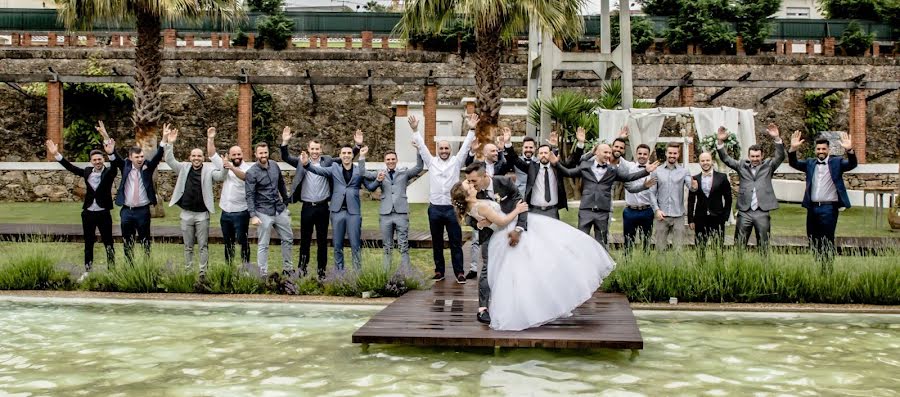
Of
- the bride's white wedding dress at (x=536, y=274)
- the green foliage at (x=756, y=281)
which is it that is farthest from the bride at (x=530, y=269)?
the green foliage at (x=756, y=281)

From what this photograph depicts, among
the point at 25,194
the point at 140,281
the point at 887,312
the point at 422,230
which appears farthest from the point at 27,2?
the point at 887,312

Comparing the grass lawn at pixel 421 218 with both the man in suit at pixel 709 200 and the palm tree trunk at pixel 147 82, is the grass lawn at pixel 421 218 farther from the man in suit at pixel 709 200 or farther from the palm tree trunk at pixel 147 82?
the man in suit at pixel 709 200

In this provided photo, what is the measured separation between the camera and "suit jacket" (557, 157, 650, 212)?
35.0 feet

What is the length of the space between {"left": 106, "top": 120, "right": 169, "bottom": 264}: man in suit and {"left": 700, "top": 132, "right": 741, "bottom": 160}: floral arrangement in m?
10.8

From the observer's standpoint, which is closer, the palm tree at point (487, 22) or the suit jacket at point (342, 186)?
the suit jacket at point (342, 186)

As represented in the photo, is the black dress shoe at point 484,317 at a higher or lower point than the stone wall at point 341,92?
lower

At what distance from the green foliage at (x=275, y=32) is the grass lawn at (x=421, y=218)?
1084 cm

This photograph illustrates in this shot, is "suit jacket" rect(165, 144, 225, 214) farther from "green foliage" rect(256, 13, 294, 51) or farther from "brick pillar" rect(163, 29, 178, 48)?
"brick pillar" rect(163, 29, 178, 48)

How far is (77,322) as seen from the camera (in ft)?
30.0

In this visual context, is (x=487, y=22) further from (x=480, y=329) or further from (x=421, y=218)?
(x=480, y=329)

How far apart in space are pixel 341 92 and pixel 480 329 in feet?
89.2

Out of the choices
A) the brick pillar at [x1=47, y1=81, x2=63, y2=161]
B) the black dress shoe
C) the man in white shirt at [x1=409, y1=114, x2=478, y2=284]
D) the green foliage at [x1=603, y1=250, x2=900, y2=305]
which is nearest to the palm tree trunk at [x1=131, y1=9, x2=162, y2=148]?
the brick pillar at [x1=47, y1=81, x2=63, y2=161]

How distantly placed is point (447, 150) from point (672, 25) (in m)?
28.1

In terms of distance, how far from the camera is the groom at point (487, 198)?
7.77 meters
